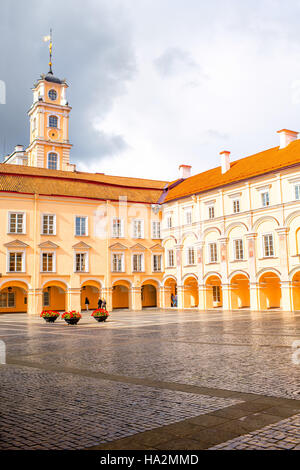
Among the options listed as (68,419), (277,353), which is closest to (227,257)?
(277,353)

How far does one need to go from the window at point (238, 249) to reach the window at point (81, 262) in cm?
1488

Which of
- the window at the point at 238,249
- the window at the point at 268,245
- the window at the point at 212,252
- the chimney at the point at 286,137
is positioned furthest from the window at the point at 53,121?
the window at the point at 268,245

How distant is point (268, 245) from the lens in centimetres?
3662

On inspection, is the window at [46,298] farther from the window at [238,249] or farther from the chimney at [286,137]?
the chimney at [286,137]

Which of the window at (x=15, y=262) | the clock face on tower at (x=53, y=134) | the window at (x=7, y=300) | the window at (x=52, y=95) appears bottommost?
the window at (x=7, y=300)

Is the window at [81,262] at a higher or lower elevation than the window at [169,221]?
Answer: lower

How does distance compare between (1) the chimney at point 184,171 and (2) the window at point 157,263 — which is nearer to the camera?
(2) the window at point 157,263

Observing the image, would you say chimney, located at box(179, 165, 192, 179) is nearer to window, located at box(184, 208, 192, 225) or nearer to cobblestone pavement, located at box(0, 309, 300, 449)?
window, located at box(184, 208, 192, 225)

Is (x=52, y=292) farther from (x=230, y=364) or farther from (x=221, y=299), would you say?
(x=230, y=364)

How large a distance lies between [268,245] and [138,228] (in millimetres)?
15348

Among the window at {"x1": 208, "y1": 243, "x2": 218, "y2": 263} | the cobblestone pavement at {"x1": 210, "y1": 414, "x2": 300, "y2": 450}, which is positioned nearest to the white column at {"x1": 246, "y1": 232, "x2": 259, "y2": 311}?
the window at {"x1": 208, "y1": 243, "x2": 218, "y2": 263}

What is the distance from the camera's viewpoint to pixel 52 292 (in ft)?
149

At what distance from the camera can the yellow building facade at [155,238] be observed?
36.7 m
